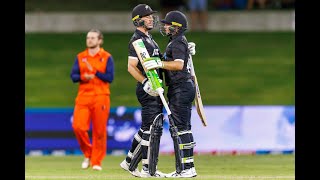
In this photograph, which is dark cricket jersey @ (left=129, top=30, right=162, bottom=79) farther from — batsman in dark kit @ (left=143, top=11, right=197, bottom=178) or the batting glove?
the batting glove

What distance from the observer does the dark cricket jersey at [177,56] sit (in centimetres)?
1503

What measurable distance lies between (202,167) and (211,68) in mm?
9506

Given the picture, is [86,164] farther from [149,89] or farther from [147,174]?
[149,89]

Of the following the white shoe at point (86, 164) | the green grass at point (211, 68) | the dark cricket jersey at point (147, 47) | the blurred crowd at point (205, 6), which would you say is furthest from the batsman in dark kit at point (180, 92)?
the blurred crowd at point (205, 6)

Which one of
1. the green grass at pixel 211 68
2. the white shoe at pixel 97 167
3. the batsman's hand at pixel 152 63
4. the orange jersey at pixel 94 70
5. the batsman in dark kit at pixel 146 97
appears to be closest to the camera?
the batsman's hand at pixel 152 63

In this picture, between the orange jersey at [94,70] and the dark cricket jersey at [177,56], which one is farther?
the orange jersey at [94,70]

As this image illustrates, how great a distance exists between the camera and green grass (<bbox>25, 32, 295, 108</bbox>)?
25.5m

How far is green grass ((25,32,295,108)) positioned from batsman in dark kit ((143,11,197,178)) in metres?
9.49

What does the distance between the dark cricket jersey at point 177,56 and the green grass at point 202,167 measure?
1.29m

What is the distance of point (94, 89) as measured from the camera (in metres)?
17.6

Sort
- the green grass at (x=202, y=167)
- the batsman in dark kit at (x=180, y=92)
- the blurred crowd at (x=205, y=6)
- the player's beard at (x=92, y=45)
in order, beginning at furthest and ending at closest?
the blurred crowd at (x=205, y=6), the player's beard at (x=92, y=45), the green grass at (x=202, y=167), the batsman in dark kit at (x=180, y=92)

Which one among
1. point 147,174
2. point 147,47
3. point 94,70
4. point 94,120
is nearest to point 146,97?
point 147,47

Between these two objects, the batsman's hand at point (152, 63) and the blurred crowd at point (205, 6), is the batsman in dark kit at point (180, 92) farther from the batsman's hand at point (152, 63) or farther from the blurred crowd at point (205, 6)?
the blurred crowd at point (205, 6)
